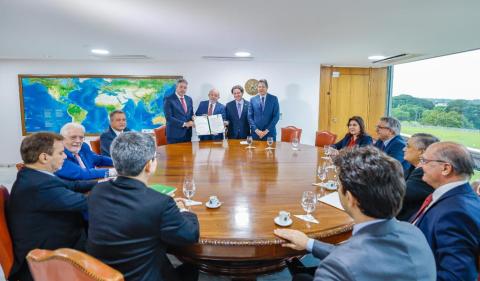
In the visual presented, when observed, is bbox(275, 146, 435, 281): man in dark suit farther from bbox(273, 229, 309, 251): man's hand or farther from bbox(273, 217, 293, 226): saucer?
bbox(273, 217, 293, 226): saucer

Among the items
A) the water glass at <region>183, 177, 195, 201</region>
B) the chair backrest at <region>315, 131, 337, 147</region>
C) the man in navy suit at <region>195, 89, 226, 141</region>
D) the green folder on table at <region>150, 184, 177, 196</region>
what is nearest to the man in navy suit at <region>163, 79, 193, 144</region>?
the man in navy suit at <region>195, 89, 226, 141</region>

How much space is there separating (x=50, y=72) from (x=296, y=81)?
17.2 feet

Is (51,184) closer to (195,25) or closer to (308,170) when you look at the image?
(308,170)

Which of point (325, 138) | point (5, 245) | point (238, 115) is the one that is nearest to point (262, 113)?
point (238, 115)

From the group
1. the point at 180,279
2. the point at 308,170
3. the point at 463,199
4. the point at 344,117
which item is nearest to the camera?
the point at 463,199

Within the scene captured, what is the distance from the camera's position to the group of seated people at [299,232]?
0.86m

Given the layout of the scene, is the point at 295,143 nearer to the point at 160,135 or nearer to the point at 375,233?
the point at 160,135

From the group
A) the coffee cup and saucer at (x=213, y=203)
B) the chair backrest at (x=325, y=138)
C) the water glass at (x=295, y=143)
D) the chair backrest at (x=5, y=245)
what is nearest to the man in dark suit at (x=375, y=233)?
the coffee cup and saucer at (x=213, y=203)

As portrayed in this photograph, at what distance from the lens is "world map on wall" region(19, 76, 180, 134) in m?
6.02

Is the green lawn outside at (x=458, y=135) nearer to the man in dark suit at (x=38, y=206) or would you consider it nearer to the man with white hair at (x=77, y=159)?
the man with white hair at (x=77, y=159)

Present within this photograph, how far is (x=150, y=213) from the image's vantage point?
3.69ft

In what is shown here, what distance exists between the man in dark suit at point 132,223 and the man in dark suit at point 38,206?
1.48ft

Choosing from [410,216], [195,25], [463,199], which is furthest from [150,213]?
[195,25]

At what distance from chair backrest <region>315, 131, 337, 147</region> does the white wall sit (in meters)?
2.13
